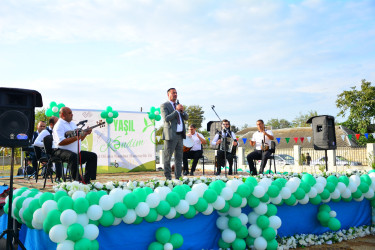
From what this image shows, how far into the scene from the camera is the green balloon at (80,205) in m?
2.31

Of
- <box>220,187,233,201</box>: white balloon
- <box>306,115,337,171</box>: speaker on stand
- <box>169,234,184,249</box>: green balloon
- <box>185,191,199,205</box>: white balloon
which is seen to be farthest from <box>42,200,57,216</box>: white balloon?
<box>306,115,337,171</box>: speaker on stand

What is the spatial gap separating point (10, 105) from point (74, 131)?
1.99m

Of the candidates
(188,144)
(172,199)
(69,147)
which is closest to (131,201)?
(172,199)

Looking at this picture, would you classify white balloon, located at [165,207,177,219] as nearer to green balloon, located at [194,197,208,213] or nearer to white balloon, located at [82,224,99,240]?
green balloon, located at [194,197,208,213]

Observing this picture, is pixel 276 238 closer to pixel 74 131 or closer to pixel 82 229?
pixel 82 229

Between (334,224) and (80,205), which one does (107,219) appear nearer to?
(80,205)

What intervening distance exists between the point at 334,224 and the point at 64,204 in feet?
8.96

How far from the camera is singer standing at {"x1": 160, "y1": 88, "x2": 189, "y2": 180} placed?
596 centimetres

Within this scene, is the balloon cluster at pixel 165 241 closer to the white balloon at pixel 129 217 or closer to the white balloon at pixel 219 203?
the white balloon at pixel 129 217

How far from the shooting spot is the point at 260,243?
3.00m

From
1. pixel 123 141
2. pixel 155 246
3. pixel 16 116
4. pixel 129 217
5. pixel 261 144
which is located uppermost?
pixel 16 116

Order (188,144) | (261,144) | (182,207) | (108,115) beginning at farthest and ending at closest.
Result: (108,115)
(188,144)
(261,144)
(182,207)

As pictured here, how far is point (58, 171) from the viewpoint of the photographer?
23.1ft

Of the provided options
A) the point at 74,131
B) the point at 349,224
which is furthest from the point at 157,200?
the point at 74,131
